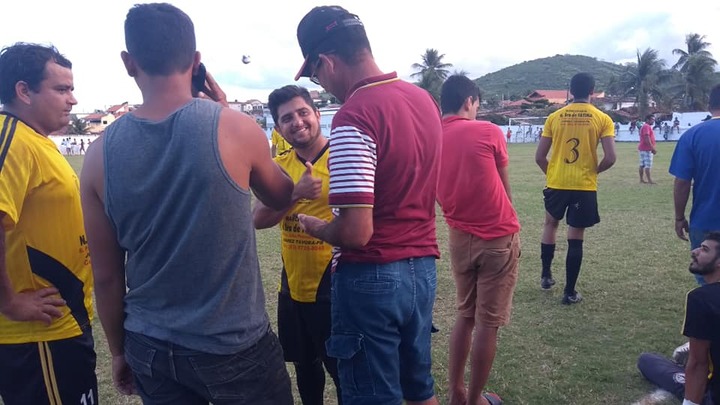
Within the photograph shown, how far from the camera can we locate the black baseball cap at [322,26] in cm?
219

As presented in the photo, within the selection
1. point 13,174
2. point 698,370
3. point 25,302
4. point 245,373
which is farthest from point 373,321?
point 698,370

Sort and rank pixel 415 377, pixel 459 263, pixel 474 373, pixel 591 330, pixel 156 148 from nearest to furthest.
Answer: pixel 156 148 → pixel 415 377 → pixel 474 373 → pixel 459 263 → pixel 591 330

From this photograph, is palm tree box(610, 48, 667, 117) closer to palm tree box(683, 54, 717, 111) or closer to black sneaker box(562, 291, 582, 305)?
palm tree box(683, 54, 717, 111)

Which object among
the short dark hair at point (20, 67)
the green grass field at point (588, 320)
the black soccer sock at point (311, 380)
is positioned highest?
the short dark hair at point (20, 67)

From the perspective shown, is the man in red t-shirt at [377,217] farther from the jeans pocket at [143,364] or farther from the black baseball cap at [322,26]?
the jeans pocket at [143,364]

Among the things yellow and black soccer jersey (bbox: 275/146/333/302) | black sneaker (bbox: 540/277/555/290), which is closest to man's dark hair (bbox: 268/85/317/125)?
yellow and black soccer jersey (bbox: 275/146/333/302)

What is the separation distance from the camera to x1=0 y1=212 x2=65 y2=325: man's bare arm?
232 cm

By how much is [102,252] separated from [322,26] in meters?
1.19

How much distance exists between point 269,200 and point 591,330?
12.8ft

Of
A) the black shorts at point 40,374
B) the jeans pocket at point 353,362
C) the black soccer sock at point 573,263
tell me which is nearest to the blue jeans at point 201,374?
the jeans pocket at point 353,362

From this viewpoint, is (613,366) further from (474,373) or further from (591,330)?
(474,373)

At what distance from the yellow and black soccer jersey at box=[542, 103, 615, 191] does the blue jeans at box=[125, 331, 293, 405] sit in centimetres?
459

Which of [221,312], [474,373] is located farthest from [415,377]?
[474,373]

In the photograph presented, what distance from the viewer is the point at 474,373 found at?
11.9 feet
